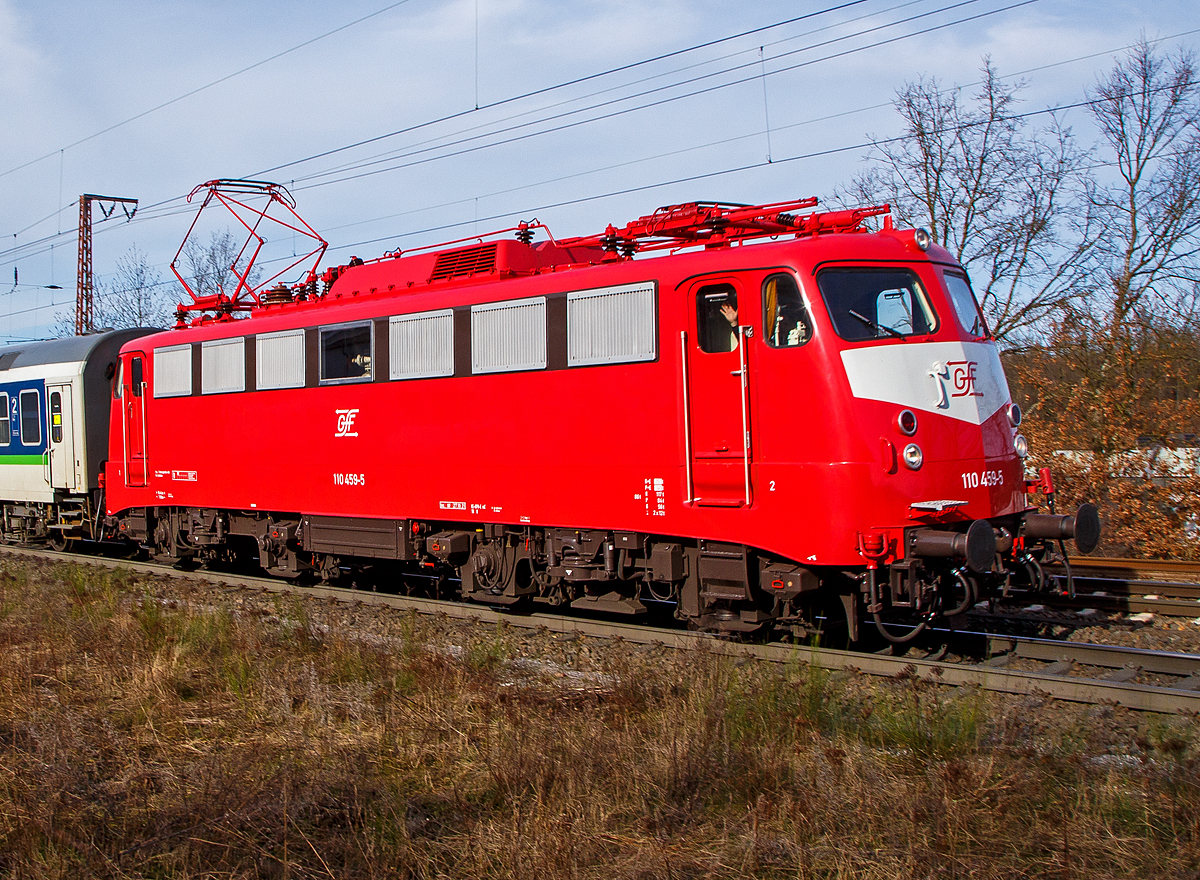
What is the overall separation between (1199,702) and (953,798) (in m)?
2.82

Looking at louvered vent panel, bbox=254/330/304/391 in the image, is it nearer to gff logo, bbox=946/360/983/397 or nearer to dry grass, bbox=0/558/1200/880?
dry grass, bbox=0/558/1200/880

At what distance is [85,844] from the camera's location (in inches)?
177

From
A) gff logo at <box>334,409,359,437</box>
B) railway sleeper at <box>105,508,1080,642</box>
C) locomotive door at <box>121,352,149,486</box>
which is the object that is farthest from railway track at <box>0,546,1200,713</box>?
locomotive door at <box>121,352,149,486</box>

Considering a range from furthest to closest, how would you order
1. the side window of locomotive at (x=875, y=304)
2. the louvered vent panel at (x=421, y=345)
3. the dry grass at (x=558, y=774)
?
the louvered vent panel at (x=421, y=345) → the side window of locomotive at (x=875, y=304) → the dry grass at (x=558, y=774)

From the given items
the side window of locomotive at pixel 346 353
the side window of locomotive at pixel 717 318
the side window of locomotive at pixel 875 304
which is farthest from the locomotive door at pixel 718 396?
the side window of locomotive at pixel 346 353

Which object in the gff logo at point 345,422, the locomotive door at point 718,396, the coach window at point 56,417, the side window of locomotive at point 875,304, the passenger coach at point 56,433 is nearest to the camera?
the side window of locomotive at point 875,304

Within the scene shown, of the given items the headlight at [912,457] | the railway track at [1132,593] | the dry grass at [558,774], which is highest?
the headlight at [912,457]

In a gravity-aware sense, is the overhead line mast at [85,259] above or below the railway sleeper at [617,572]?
above

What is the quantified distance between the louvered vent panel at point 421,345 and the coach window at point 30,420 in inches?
401

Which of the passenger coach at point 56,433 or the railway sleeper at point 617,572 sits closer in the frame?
the railway sleeper at point 617,572

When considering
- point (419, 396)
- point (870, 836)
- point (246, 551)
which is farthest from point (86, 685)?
point (246, 551)

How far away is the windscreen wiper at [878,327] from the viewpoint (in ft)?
26.3

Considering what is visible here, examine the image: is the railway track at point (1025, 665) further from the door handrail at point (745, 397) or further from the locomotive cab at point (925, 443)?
the door handrail at point (745, 397)

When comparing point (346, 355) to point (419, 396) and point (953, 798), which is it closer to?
point (419, 396)
